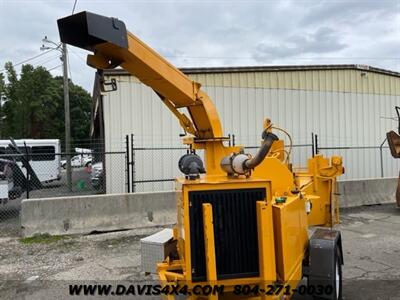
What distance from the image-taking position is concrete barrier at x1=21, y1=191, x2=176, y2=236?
32.9ft

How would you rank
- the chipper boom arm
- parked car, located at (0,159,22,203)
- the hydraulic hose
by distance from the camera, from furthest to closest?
parked car, located at (0,159,22,203) < the chipper boom arm < the hydraulic hose

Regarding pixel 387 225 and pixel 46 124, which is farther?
pixel 46 124

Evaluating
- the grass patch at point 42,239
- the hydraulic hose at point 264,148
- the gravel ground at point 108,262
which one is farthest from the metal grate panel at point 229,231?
the grass patch at point 42,239

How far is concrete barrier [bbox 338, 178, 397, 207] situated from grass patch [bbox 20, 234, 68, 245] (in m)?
8.32

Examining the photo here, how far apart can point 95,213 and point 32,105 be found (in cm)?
5647

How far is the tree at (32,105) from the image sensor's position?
62.8m

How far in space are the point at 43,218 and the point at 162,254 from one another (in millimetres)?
5666

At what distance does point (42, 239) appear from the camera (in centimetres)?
976

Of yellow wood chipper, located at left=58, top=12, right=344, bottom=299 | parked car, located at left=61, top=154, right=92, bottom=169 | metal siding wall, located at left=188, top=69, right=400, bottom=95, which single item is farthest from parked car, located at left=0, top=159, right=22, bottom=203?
parked car, located at left=61, top=154, right=92, bottom=169

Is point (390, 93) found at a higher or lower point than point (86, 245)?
higher

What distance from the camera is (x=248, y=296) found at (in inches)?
169

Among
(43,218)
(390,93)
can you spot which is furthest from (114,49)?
(390,93)

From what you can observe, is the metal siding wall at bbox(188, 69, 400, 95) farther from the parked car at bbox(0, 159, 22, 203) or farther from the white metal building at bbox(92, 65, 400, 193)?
the parked car at bbox(0, 159, 22, 203)

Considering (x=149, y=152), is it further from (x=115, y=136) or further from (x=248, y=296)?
(x=248, y=296)
